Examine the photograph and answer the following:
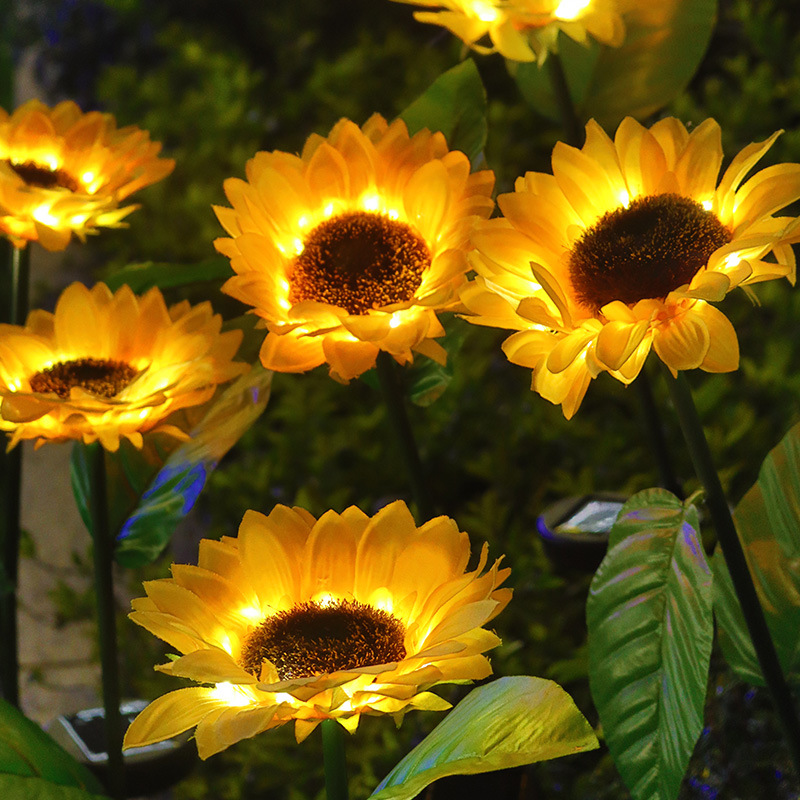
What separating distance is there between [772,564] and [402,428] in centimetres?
15

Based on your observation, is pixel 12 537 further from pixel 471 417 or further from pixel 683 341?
pixel 471 417

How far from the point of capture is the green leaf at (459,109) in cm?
47

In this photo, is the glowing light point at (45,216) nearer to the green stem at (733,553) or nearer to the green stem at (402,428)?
the green stem at (402,428)

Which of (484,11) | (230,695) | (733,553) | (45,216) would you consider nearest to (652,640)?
(733,553)

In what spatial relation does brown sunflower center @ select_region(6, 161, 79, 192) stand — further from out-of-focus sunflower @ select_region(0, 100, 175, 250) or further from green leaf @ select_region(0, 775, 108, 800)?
green leaf @ select_region(0, 775, 108, 800)

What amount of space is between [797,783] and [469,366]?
592mm

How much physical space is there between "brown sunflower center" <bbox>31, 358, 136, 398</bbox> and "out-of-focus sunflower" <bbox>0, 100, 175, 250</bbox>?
2.7 inches

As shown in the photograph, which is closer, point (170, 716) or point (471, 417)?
point (170, 716)

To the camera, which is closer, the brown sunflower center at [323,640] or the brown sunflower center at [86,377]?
the brown sunflower center at [323,640]

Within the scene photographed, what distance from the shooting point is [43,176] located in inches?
20.9

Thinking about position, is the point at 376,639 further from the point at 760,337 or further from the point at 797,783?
the point at 760,337

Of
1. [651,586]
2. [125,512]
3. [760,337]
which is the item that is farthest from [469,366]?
[651,586]

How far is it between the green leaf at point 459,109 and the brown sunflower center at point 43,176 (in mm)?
198

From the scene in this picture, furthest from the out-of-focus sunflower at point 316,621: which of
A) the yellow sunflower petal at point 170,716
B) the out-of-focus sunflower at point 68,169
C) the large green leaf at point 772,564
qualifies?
the out-of-focus sunflower at point 68,169
